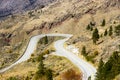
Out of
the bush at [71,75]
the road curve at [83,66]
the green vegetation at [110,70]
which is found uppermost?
the green vegetation at [110,70]

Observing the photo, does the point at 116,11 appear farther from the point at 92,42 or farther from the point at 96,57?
the point at 96,57

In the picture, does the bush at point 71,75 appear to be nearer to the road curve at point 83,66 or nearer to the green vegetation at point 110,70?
the road curve at point 83,66

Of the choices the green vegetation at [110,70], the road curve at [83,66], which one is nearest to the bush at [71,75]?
the road curve at [83,66]

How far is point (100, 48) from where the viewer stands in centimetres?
7875

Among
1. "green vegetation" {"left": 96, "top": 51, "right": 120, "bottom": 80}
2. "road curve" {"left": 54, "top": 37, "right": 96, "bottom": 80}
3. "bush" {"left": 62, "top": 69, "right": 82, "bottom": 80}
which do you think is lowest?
"road curve" {"left": 54, "top": 37, "right": 96, "bottom": 80}

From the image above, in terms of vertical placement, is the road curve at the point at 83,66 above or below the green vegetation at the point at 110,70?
below

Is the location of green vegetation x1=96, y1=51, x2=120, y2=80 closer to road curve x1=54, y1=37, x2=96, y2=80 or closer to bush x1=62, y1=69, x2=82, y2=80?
road curve x1=54, y1=37, x2=96, y2=80

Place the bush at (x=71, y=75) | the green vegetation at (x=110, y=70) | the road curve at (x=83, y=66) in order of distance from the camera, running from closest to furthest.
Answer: the green vegetation at (x=110, y=70) < the bush at (x=71, y=75) < the road curve at (x=83, y=66)

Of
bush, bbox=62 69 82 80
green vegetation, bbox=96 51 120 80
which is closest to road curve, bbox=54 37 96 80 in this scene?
bush, bbox=62 69 82 80

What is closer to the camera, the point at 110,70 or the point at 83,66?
the point at 110,70

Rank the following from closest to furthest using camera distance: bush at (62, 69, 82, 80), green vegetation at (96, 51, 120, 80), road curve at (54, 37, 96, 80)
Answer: green vegetation at (96, 51, 120, 80) → bush at (62, 69, 82, 80) → road curve at (54, 37, 96, 80)

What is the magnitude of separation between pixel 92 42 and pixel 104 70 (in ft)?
132

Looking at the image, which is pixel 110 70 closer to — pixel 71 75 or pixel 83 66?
pixel 71 75

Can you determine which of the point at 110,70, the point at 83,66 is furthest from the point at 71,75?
the point at 110,70
